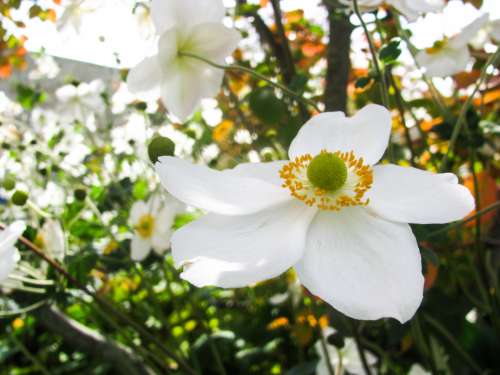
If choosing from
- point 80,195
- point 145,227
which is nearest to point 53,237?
point 80,195

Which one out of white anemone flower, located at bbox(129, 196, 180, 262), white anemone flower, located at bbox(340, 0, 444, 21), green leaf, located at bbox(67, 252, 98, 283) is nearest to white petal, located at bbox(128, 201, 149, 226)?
white anemone flower, located at bbox(129, 196, 180, 262)

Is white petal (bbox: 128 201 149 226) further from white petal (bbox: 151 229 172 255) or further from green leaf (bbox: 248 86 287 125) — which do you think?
green leaf (bbox: 248 86 287 125)

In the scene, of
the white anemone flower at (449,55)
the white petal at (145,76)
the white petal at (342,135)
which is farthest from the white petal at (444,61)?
the white petal at (145,76)

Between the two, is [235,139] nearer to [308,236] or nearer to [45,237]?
[45,237]

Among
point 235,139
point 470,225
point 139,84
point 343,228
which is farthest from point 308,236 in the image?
point 235,139

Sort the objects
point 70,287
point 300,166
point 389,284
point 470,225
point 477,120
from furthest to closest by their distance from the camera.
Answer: point 470,225 → point 70,287 → point 477,120 → point 300,166 → point 389,284

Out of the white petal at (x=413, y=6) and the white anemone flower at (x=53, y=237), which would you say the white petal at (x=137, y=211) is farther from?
the white petal at (x=413, y=6)

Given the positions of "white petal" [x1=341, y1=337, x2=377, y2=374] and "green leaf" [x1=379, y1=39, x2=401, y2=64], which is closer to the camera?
"green leaf" [x1=379, y1=39, x2=401, y2=64]

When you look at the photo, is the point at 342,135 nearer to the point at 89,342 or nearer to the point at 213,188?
the point at 213,188
